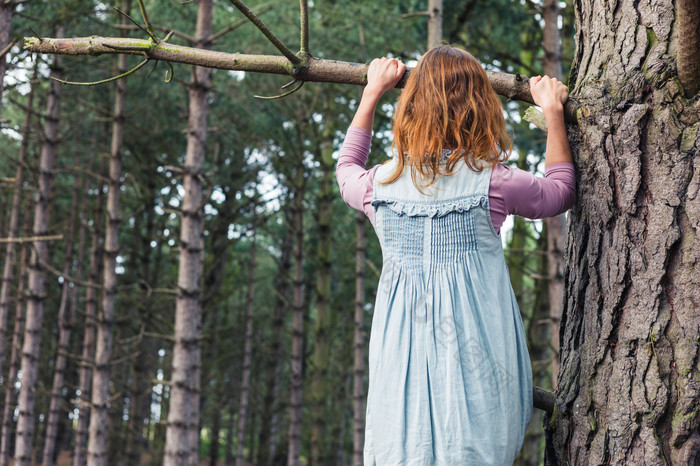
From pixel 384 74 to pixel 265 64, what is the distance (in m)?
0.40

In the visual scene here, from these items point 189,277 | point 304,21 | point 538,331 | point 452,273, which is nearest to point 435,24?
point 189,277

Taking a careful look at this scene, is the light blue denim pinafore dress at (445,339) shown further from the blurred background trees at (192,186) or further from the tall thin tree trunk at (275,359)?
the tall thin tree trunk at (275,359)

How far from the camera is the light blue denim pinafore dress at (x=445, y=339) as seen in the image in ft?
6.32

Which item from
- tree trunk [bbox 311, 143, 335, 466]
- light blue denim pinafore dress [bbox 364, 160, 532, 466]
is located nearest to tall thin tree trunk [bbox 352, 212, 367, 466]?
tree trunk [bbox 311, 143, 335, 466]

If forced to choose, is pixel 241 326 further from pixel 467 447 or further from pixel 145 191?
pixel 467 447

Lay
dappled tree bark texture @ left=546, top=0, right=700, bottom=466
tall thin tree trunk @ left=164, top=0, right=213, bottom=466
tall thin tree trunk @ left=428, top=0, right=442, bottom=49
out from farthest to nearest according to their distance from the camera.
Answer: tall thin tree trunk @ left=164, top=0, right=213, bottom=466 → tall thin tree trunk @ left=428, top=0, right=442, bottom=49 → dappled tree bark texture @ left=546, top=0, right=700, bottom=466

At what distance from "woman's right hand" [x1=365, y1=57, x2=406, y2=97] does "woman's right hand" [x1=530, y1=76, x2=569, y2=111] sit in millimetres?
447

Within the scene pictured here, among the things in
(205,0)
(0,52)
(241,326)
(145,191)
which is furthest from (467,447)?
(241,326)

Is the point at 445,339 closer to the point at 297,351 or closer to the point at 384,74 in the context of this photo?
the point at 384,74

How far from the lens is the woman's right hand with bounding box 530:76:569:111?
2.08 meters

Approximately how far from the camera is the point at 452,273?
2018 mm

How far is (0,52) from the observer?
4.20 m

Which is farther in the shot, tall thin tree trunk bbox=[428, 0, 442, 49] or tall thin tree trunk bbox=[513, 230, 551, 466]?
tall thin tree trunk bbox=[513, 230, 551, 466]

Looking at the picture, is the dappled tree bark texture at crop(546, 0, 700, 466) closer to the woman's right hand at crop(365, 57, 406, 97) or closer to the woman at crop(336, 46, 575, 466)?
the woman at crop(336, 46, 575, 466)
